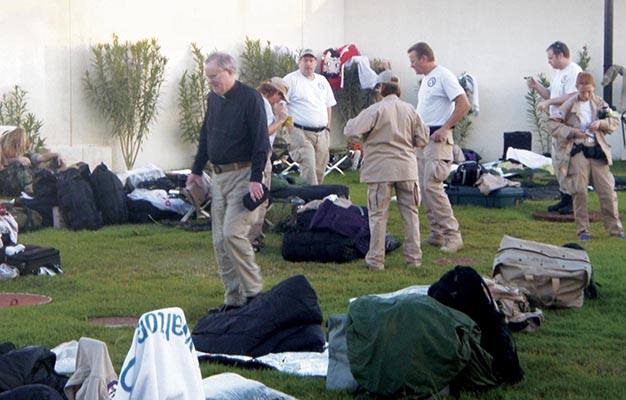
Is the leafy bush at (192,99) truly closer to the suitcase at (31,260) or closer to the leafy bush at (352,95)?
the leafy bush at (352,95)

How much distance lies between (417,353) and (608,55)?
16.4 metres

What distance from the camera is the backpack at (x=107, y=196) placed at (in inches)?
500

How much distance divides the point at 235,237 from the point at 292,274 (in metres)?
1.86

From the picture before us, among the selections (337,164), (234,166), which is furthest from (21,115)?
(234,166)

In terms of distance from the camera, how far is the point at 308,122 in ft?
41.2

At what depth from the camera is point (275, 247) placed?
10.8 m

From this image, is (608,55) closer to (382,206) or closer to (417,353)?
(382,206)

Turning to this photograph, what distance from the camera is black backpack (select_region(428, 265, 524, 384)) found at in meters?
5.50

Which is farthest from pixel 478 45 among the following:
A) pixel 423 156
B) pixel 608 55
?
pixel 423 156

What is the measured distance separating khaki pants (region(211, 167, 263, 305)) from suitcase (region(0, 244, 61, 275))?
2.32 m

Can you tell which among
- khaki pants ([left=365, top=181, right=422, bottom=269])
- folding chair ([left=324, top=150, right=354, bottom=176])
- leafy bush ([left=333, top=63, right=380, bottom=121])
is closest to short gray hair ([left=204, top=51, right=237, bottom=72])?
khaki pants ([left=365, top=181, right=422, bottom=269])

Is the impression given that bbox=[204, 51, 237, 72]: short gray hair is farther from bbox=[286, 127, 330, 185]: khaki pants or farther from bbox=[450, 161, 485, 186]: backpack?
bbox=[450, 161, 485, 186]: backpack

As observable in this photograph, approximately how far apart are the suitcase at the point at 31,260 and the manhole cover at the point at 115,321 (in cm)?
195

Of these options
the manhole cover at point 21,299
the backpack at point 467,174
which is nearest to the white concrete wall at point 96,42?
the backpack at point 467,174
